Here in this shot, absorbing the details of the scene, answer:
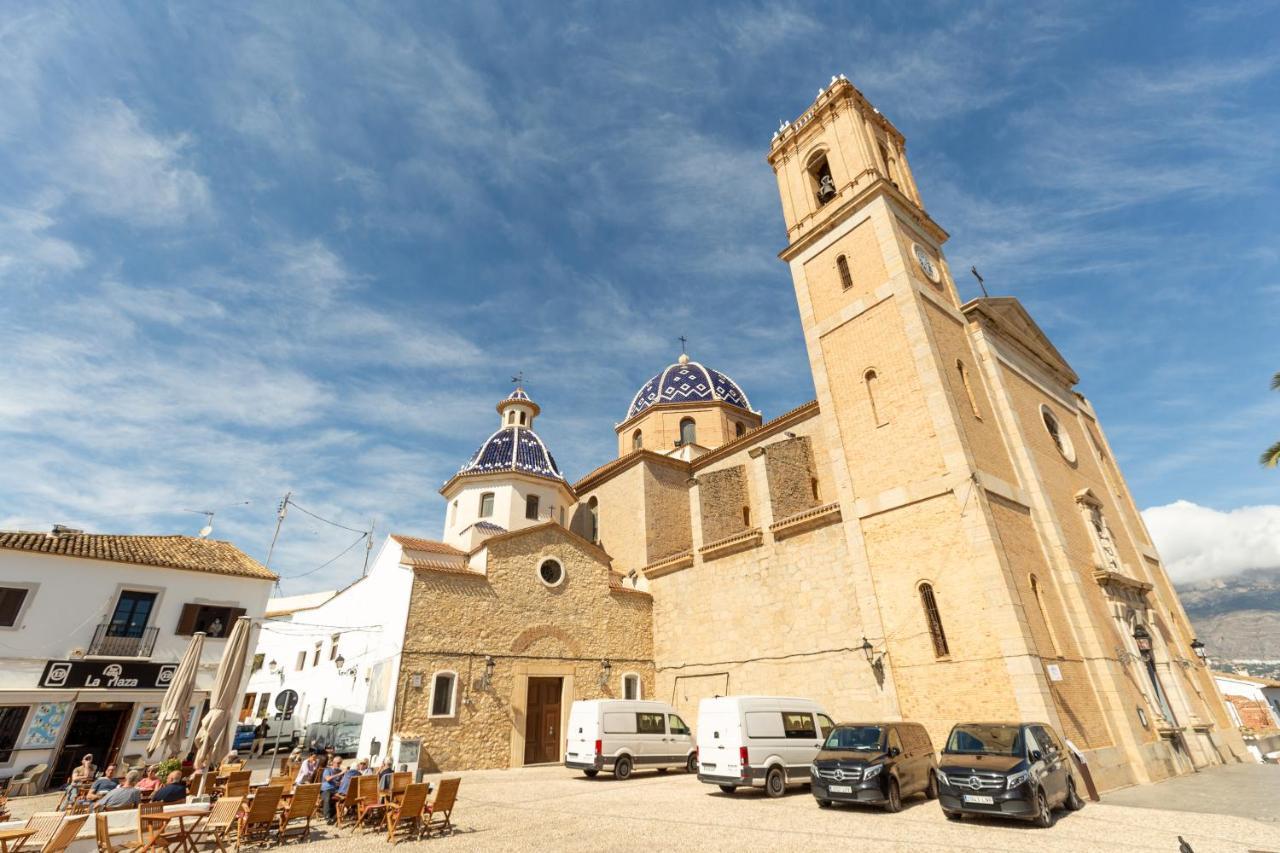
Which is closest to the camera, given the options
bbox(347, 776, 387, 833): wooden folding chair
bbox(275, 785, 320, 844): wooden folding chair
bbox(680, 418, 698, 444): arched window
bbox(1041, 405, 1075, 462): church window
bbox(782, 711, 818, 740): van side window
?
bbox(275, 785, 320, 844): wooden folding chair

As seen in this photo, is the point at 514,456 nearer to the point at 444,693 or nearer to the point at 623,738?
the point at 444,693

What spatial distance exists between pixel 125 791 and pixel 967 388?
19.7 m

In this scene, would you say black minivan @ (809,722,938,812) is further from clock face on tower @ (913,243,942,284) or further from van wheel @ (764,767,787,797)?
clock face on tower @ (913,243,942,284)

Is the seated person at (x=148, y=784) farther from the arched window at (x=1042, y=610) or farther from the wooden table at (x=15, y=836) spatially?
the arched window at (x=1042, y=610)

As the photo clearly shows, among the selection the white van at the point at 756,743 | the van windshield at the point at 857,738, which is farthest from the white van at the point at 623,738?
the van windshield at the point at 857,738

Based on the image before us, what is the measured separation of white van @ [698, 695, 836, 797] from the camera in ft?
38.3

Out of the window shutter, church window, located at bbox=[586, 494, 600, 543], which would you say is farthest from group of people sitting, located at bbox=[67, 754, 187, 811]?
church window, located at bbox=[586, 494, 600, 543]

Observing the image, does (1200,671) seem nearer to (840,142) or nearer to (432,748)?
(840,142)

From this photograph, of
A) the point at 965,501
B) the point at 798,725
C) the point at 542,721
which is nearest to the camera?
the point at 798,725

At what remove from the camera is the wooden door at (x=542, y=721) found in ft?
57.9

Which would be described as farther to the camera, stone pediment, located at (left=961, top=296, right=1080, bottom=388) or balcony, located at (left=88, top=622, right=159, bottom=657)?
stone pediment, located at (left=961, top=296, right=1080, bottom=388)

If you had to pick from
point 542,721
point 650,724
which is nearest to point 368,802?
point 650,724

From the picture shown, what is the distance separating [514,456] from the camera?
84.7 feet

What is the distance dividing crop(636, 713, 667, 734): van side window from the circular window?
5.52 m
